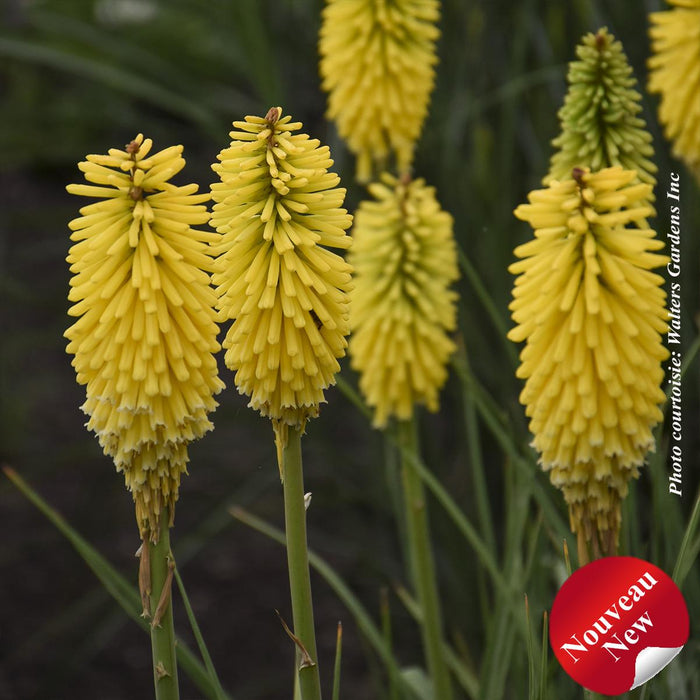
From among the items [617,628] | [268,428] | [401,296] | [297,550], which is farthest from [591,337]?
[268,428]

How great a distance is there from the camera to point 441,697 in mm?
2582

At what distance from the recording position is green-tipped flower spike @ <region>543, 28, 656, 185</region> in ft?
6.36

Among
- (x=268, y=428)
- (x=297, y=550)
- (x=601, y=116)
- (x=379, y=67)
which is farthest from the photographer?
(x=268, y=428)

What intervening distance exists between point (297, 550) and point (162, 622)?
24cm

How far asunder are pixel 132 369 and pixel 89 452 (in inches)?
136

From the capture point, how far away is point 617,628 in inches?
64.1

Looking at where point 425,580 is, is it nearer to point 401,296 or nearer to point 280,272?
point 401,296

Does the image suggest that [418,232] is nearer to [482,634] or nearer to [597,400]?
[597,400]

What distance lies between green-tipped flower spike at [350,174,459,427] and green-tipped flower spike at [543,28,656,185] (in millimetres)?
621

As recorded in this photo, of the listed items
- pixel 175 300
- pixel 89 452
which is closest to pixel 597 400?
pixel 175 300

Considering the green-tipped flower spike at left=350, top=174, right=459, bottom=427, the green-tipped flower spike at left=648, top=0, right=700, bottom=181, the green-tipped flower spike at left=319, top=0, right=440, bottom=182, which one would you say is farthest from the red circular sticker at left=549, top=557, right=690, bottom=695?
the green-tipped flower spike at left=319, top=0, right=440, bottom=182

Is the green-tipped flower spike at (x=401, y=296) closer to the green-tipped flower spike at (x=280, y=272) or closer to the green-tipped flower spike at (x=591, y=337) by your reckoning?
the green-tipped flower spike at (x=591, y=337)

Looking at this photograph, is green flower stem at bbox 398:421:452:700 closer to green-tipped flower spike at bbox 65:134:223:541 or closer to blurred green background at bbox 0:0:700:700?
blurred green background at bbox 0:0:700:700

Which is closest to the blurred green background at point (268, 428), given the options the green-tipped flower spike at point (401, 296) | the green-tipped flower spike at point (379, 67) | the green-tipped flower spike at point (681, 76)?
the green-tipped flower spike at point (681, 76)
